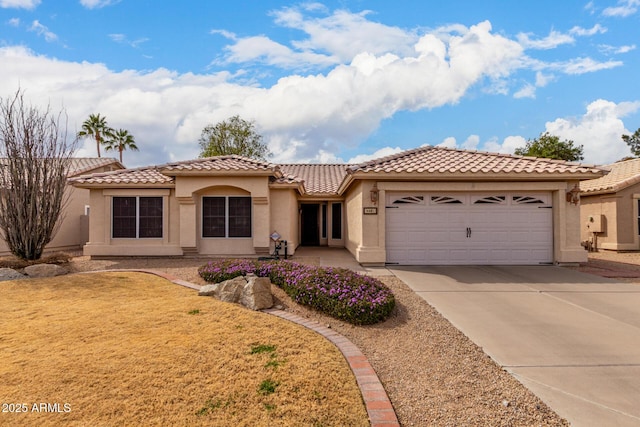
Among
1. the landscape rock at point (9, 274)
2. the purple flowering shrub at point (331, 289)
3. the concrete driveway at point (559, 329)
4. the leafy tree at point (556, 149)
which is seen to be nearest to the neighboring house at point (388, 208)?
the concrete driveway at point (559, 329)

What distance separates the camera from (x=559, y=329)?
5.66 meters

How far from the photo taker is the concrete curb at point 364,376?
10.8 feet

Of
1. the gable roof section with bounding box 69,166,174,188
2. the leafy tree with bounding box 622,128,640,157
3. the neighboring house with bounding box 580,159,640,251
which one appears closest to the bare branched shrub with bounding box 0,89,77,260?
the gable roof section with bounding box 69,166,174,188

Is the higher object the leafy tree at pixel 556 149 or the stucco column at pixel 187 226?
the leafy tree at pixel 556 149

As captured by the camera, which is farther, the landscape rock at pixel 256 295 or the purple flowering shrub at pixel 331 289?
the landscape rock at pixel 256 295

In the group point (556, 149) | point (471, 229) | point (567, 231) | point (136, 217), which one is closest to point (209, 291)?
point (136, 217)

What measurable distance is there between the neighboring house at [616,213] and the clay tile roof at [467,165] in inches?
262

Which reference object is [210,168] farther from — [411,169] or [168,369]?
[168,369]

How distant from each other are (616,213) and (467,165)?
32.1 ft

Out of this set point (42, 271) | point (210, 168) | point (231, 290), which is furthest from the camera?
point (210, 168)

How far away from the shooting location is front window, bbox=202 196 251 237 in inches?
526

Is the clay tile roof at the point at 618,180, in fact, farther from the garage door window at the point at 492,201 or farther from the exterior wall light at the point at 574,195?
the garage door window at the point at 492,201

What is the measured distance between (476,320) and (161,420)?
5095mm

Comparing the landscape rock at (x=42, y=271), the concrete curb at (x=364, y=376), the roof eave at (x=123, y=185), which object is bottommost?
the concrete curb at (x=364, y=376)
